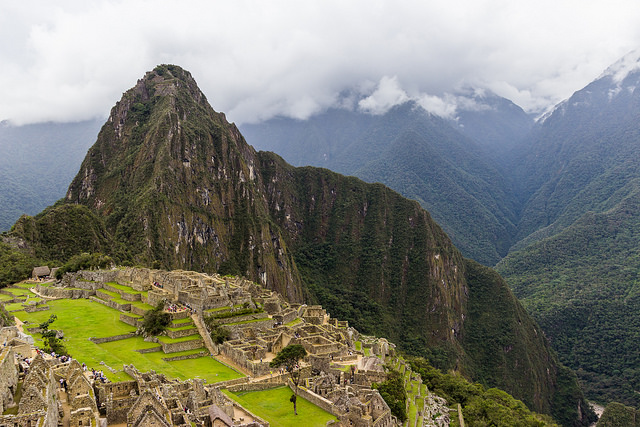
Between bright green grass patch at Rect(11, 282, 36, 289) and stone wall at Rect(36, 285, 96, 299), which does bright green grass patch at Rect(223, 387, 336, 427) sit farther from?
bright green grass patch at Rect(11, 282, 36, 289)

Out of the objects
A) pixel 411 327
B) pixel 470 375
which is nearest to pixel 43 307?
pixel 470 375

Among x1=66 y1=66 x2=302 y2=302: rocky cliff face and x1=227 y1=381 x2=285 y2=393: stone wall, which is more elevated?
x1=66 y1=66 x2=302 y2=302: rocky cliff face

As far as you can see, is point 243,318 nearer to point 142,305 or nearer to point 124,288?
point 142,305

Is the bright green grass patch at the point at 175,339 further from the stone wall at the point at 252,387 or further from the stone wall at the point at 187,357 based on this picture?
the stone wall at the point at 252,387

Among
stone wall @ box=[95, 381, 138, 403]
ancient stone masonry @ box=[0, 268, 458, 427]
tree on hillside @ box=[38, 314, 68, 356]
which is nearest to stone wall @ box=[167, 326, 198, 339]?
ancient stone masonry @ box=[0, 268, 458, 427]

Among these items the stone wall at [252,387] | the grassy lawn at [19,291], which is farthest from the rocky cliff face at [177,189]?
the stone wall at [252,387]

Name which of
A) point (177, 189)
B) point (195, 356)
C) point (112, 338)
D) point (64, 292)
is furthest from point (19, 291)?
point (177, 189)
